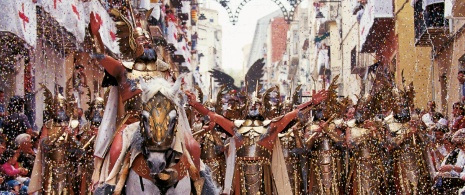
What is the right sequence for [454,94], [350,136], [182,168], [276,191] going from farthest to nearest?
1. [454,94]
2. [350,136]
3. [276,191]
4. [182,168]

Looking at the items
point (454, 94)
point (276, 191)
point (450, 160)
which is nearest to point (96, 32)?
point (276, 191)

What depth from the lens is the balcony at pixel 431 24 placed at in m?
23.2

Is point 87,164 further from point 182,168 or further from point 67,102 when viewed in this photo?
point 182,168

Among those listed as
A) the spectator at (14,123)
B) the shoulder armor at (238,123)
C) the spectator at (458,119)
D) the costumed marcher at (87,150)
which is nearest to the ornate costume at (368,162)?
the spectator at (458,119)

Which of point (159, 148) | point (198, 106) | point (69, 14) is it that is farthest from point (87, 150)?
point (159, 148)

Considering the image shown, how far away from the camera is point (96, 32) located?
9.87m

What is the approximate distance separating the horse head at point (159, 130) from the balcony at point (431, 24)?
15.1 m

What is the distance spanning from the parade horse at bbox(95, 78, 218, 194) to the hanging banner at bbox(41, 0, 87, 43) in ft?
32.7

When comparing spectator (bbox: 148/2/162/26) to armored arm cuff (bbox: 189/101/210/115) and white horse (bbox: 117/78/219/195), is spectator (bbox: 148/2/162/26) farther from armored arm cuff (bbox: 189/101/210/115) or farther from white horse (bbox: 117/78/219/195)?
white horse (bbox: 117/78/219/195)

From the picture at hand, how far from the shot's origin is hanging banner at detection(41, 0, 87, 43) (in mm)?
19444

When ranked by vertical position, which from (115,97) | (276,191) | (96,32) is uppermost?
(96,32)

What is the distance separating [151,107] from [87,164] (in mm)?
7209

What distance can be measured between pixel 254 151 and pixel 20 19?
4.55 metres

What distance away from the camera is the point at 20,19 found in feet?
53.2
